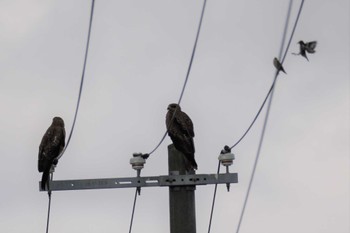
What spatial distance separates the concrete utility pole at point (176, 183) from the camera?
32.2 feet

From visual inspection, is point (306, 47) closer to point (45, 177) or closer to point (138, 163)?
point (138, 163)

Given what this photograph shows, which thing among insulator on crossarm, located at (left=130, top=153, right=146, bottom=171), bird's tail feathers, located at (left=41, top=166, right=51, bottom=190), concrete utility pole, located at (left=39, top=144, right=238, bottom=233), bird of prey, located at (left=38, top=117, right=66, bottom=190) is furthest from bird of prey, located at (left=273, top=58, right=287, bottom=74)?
bird of prey, located at (left=38, top=117, right=66, bottom=190)

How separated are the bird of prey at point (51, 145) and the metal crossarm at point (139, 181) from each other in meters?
0.82

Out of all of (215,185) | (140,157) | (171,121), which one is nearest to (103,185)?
(140,157)

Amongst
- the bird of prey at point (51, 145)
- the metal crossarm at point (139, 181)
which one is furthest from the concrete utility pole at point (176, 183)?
the bird of prey at point (51, 145)

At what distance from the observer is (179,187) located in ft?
32.6

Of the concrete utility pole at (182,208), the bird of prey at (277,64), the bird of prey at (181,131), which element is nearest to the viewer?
Answer: the bird of prey at (277,64)

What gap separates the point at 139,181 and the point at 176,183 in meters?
0.50

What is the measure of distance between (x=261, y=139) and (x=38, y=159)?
470cm

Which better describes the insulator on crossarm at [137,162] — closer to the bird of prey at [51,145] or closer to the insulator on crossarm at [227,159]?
the insulator on crossarm at [227,159]

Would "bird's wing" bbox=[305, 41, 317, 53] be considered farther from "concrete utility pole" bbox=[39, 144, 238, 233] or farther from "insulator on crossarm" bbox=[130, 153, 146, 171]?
"insulator on crossarm" bbox=[130, 153, 146, 171]

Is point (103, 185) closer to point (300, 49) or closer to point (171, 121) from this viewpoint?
point (171, 121)

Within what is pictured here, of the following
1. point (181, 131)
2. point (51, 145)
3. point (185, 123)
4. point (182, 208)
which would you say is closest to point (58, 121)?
point (51, 145)

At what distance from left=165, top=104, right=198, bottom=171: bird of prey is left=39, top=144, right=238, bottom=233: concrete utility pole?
360 mm
